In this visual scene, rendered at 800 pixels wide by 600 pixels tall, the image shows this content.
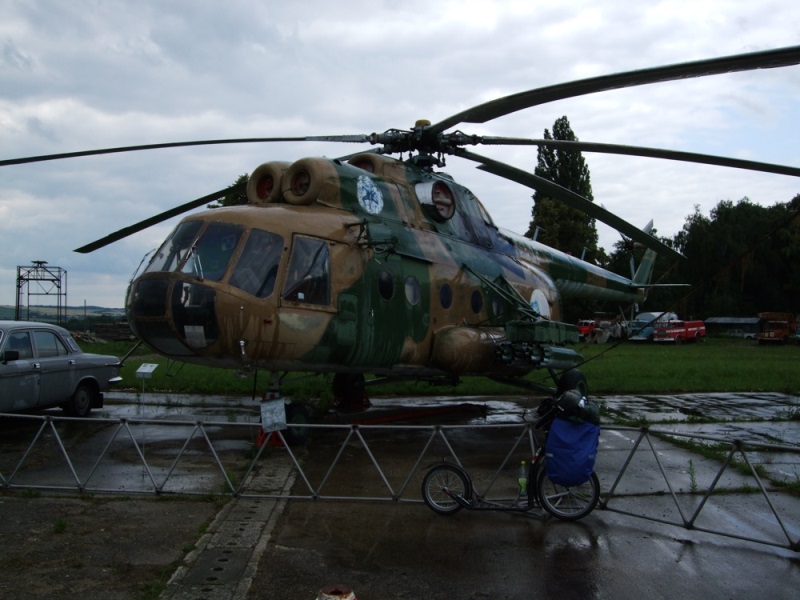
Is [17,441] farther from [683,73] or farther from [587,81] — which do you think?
[683,73]

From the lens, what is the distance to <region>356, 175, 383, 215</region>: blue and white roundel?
11.4 m

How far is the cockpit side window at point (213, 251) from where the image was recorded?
926cm

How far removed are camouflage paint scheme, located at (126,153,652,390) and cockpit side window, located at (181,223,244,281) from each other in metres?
0.02

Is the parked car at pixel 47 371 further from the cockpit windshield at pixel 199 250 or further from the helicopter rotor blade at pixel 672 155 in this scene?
the helicopter rotor blade at pixel 672 155

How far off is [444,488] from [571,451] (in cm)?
137

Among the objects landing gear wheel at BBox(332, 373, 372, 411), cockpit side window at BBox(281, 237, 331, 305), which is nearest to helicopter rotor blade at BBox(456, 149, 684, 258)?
cockpit side window at BBox(281, 237, 331, 305)

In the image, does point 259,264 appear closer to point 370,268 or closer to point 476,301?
point 370,268

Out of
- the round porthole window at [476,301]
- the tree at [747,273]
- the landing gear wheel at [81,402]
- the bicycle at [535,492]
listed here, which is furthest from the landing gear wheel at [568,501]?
the tree at [747,273]

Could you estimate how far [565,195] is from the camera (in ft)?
40.8

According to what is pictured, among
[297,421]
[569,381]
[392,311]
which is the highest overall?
[392,311]

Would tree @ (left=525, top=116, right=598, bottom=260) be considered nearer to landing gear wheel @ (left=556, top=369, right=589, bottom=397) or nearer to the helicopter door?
the helicopter door

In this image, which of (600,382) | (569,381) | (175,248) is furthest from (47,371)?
(600,382)

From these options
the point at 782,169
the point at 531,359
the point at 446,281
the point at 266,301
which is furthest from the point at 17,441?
the point at 782,169

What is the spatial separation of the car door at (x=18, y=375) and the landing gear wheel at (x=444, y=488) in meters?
7.44
